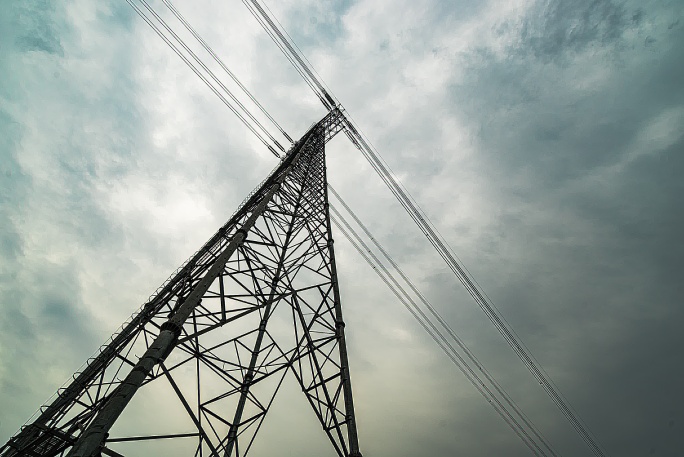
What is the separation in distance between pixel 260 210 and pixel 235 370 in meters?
4.57

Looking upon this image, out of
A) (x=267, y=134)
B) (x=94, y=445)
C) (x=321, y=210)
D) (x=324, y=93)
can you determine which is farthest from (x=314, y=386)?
(x=324, y=93)

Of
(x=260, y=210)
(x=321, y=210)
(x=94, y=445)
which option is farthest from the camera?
(x=321, y=210)

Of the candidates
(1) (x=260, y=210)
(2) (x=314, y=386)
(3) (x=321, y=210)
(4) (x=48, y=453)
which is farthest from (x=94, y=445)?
(3) (x=321, y=210)

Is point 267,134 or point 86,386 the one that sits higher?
point 267,134

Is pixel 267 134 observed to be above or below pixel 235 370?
above

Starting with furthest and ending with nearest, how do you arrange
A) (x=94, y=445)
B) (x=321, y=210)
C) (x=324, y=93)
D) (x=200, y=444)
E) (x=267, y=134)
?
(x=324, y=93) < (x=267, y=134) < (x=321, y=210) < (x=200, y=444) < (x=94, y=445)

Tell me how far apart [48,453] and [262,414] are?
530 cm

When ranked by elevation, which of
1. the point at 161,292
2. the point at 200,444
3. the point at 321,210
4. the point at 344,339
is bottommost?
the point at 200,444

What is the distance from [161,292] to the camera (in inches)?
428

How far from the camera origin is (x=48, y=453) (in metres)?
7.89

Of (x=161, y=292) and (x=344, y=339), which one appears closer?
(x=344, y=339)

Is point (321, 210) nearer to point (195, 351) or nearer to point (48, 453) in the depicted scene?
A: point (195, 351)

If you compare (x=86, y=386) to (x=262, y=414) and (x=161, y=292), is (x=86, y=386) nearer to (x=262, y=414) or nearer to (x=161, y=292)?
(x=161, y=292)

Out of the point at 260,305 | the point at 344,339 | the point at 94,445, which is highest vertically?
the point at 260,305
